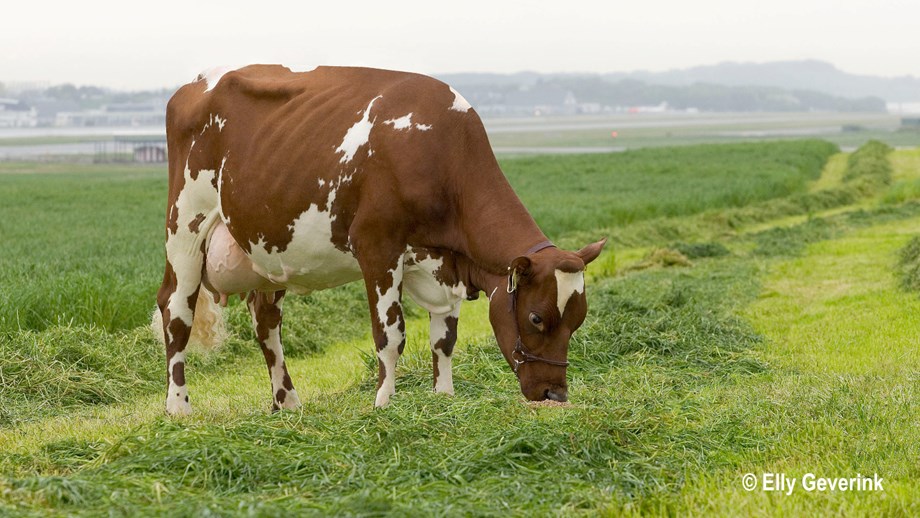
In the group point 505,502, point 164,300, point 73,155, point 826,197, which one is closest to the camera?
point 505,502

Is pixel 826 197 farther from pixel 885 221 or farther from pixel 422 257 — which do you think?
pixel 422 257

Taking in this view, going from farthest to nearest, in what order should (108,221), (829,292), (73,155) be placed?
(73,155)
(108,221)
(829,292)

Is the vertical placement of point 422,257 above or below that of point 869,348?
above

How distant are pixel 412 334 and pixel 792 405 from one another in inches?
241

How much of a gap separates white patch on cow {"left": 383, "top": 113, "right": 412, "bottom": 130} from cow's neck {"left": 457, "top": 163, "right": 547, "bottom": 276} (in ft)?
1.71

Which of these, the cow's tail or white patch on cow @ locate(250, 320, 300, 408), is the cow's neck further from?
the cow's tail

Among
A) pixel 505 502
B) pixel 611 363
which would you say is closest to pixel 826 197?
pixel 611 363

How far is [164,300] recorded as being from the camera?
8.79 meters

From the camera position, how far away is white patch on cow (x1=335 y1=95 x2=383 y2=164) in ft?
24.1

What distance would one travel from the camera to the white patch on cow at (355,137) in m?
7.34

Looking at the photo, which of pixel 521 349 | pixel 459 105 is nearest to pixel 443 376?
pixel 521 349

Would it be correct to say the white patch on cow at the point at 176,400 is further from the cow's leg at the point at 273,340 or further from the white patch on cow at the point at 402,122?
the white patch on cow at the point at 402,122

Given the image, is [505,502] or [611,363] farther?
[611,363]

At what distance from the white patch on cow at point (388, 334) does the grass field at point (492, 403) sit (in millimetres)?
240
